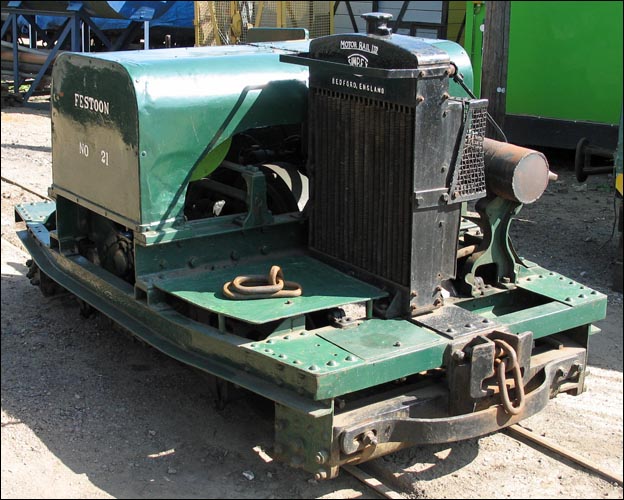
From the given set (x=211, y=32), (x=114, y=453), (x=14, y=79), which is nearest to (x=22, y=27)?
(x=14, y=79)

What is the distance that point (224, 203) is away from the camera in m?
5.68

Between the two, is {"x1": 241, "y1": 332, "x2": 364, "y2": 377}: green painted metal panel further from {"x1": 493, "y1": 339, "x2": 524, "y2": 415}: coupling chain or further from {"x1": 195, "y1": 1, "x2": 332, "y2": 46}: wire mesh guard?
{"x1": 195, "y1": 1, "x2": 332, "y2": 46}: wire mesh guard

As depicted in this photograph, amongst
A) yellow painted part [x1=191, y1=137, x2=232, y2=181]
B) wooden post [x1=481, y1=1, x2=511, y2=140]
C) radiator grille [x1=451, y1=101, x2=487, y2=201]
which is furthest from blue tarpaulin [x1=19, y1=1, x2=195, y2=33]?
radiator grille [x1=451, y1=101, x2=487, y2=201]

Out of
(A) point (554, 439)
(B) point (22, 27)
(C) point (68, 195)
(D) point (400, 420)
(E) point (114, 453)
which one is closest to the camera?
(D) point (400, 420)

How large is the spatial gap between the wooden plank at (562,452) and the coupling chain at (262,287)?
5.01 ft

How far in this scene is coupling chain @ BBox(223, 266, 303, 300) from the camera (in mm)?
4492

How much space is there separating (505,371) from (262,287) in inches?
47.6

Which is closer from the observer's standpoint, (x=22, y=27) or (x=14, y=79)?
(x=14, y=79)

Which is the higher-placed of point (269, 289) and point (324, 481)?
point (269, 289)

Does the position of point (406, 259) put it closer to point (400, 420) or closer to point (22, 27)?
point (400, 420)

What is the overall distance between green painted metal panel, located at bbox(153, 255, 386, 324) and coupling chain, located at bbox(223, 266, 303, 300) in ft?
0.10

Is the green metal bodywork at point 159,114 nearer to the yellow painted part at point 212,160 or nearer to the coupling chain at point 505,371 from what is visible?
the yellow painted part at point 212,160

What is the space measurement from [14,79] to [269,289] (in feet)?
42.7

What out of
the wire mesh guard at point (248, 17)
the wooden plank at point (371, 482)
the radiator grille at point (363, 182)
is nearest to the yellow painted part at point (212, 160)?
the radiator grille at point (363, 182)
